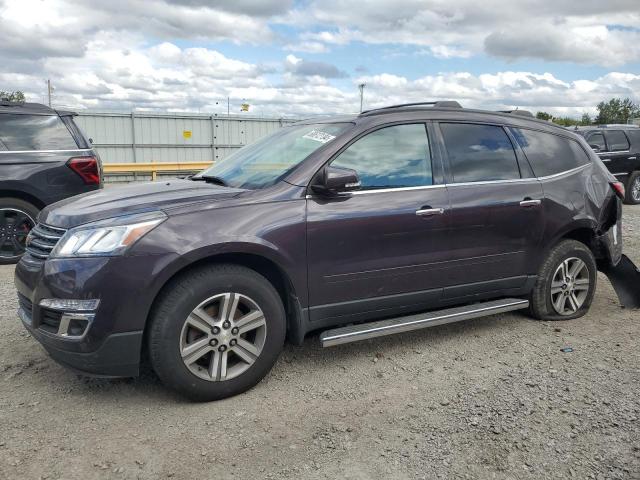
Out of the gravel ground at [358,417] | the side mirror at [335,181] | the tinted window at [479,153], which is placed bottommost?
the gravel ground at [358,417]

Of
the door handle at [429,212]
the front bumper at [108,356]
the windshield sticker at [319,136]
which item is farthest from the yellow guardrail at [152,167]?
the front bumper at [108,356]

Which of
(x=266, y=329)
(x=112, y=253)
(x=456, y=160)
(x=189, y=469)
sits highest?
(x=456, y=160)

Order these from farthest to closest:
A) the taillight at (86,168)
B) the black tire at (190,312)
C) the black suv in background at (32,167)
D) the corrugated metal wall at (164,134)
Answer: the corrugated metal wall at (164,134)
the taillight at (86,168)
the black suv in background at (32,167)
the black tire at (190,312)

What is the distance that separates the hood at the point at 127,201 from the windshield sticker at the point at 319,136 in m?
0.70

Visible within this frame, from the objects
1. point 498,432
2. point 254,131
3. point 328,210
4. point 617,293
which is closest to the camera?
point 498,432

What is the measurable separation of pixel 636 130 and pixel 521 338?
12048mm

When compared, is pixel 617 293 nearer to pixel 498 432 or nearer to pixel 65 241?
pixel 498 432

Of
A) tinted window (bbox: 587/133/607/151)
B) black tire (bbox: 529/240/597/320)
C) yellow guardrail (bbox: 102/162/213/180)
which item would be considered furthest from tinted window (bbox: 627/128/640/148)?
yellow guardrail (bbox: 102/162/213/180)

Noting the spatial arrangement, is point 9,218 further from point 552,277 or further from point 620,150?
point 620,150

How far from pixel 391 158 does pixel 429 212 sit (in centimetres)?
46

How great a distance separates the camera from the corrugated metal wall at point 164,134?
19641 mm

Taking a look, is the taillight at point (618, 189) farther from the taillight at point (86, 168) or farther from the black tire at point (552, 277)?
the taillight at point (86, 168)

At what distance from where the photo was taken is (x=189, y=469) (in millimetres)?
2629

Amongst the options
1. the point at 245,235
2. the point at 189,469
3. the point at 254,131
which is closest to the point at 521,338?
the point at 245,235
